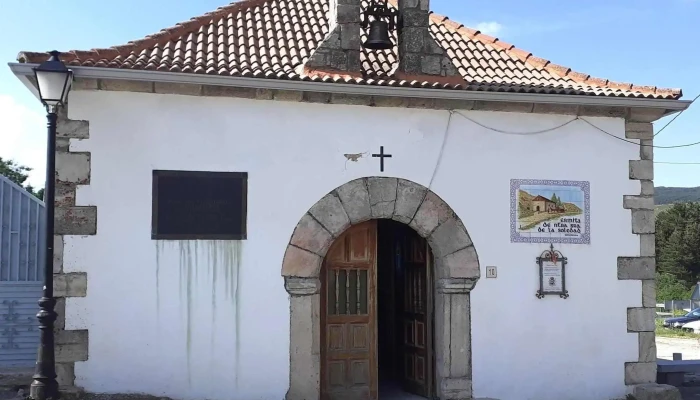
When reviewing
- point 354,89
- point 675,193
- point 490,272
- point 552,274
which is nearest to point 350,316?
point 490,272

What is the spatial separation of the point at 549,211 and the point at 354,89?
2.56 meters

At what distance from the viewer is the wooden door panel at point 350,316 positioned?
7.76m

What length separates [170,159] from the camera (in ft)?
23.3

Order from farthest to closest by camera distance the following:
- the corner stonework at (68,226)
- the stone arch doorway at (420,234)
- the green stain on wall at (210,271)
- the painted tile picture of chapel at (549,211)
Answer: the painted tile picture of chapel at (549,211), the stone arch doorway at (420,234), the green stain on wall at (210,271), the corner stonework at (68,226)

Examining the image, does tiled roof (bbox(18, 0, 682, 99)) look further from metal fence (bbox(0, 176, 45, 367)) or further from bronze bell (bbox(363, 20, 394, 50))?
metal fence (bbox(0, 176, 45, 367))

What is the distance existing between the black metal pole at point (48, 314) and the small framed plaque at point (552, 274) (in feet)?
16.1

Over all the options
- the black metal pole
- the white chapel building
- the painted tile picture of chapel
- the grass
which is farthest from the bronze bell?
the grass

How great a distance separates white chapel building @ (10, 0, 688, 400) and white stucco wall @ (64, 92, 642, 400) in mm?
20

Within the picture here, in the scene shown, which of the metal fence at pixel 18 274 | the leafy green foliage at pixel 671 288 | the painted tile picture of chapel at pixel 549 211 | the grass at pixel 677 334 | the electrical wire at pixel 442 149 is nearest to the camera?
the metal fence at pixel 18 274

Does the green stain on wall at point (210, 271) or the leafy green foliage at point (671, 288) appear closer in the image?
the green stain on wall at point (210, 271)

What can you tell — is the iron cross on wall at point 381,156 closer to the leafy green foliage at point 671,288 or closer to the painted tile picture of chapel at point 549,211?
the painted tile picture of chapel at point 549,211

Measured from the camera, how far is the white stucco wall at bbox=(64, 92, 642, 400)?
22.8 ft

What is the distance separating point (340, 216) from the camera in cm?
742

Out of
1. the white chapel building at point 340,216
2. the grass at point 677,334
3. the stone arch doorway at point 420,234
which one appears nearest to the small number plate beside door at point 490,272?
the white chapel building at point 340,216
